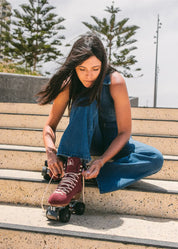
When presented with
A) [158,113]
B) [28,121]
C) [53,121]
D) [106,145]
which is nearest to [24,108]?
[28,121]

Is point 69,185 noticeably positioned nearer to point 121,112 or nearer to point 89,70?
point 121,112

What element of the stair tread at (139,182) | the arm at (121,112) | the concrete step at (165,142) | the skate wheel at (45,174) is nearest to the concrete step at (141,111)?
the concrete step at (165,142)

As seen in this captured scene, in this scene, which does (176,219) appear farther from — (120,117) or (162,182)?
(120,117)

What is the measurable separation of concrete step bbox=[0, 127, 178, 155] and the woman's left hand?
3.06ft

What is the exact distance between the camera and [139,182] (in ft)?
4.98

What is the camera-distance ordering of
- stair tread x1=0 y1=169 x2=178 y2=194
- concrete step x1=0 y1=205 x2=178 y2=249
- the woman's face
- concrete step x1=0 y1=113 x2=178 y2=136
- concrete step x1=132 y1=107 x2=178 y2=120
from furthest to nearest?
concrete step x1=132 y1=107 x2=178 y2=120, concrete step x1=0 y1=113 x2=178 y2=136, stair tread x1=0 y1=169 x2=178 y2=194, the woman's face, concrete step x1=0 y1=205 x2=178 y2=249

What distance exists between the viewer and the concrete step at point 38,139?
79.4 inches

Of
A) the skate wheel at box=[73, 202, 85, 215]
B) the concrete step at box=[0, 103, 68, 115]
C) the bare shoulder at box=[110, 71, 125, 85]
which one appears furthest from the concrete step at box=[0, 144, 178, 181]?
the concrete step at box=[0, 103, 68, 115]

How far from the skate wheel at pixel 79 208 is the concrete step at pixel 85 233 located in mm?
27

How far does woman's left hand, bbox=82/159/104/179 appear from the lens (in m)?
1.19

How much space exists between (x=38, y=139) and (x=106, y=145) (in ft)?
2.62

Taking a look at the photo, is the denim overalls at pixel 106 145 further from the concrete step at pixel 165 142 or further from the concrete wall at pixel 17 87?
the concrete wall at pixel 17 87

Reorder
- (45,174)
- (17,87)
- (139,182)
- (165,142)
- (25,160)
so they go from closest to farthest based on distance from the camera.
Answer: (45,174), (139,182), (25,160), (165,142), (17,87)

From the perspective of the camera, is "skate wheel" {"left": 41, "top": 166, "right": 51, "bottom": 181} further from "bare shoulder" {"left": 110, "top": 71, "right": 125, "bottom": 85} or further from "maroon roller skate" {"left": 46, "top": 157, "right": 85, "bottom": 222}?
"bare shoulder" {"left": 110, "top": 71, "right": 125, "bottom": 85}
